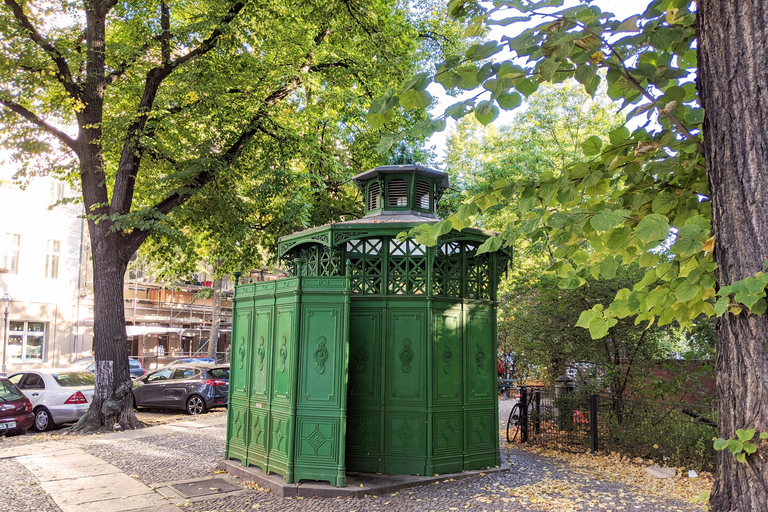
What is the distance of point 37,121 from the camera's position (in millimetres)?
15250

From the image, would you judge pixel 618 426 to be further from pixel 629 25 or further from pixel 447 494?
pixel 629 25

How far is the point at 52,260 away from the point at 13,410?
19601 mm

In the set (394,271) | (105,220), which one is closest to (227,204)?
(105,220)

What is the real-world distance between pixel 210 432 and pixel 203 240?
23.2 ft

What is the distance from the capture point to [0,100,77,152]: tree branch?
1486cm

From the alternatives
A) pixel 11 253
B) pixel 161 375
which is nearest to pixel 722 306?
pixel 161 375

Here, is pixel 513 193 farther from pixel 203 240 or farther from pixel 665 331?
pixel 203 240

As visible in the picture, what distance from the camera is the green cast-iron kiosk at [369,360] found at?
8766 mm

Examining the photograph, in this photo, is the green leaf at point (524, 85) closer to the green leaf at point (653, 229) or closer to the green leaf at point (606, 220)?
the green leaf at point (606, 220)

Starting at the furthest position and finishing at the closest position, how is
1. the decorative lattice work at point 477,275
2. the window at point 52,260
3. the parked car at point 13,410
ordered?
the window at point 52,260, the parked car at point 13,410, the decorative lattice work at point 477,275

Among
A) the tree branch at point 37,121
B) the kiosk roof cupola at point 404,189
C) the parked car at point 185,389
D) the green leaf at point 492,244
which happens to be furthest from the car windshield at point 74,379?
the green leaf at point 492,244

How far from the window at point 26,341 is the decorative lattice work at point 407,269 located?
88.6ft

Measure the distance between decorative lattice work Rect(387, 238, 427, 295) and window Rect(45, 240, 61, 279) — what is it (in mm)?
28122

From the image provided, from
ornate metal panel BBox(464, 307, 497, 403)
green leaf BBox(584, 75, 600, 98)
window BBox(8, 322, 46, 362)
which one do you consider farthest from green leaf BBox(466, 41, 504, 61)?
window BBox(8, 322, 46, 362)
